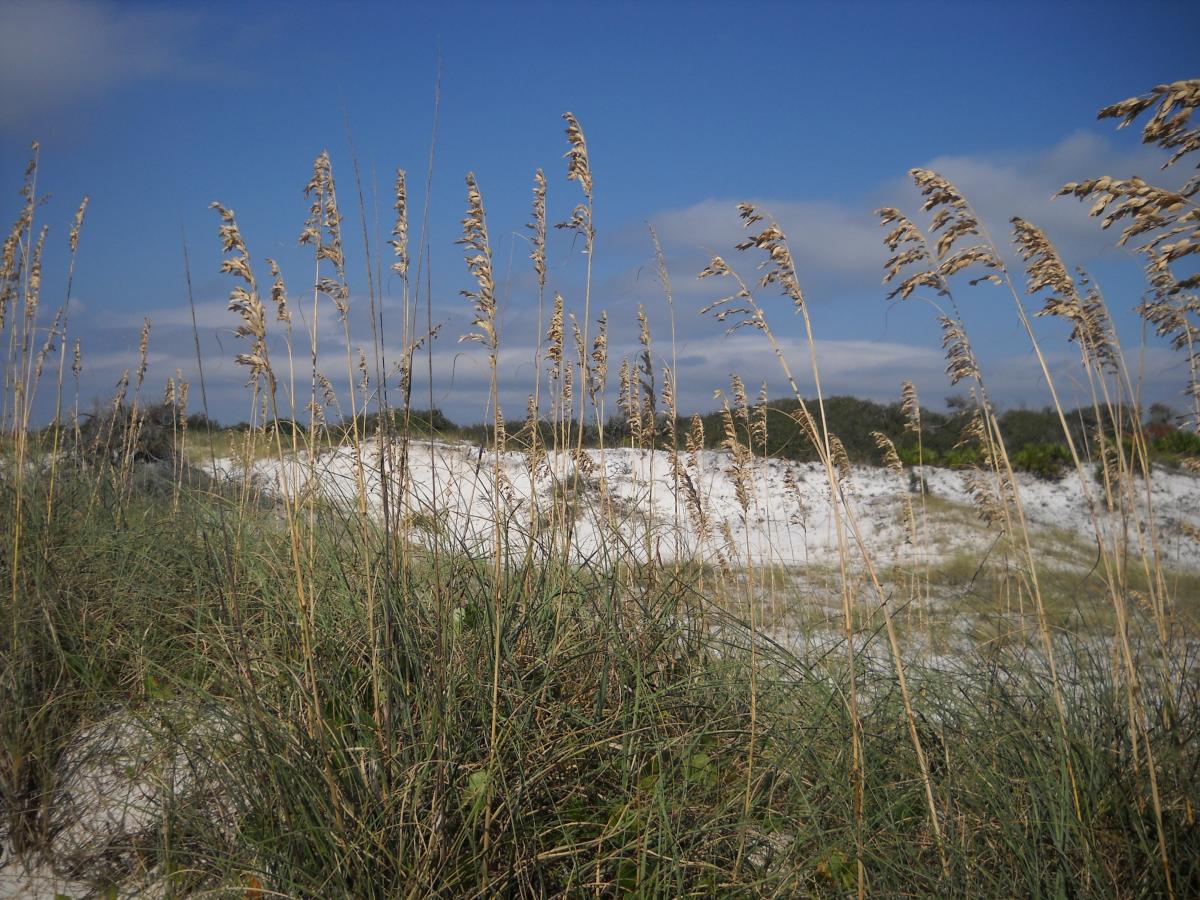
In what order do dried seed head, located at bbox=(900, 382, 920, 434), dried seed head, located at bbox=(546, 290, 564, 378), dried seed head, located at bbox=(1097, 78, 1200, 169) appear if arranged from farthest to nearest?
dried seed head, located at bbox=(900, 382, 920, 434) → dried seed head, located at bbox=(546, 290, 564, 378) → dried seed head, located at bbox=(1097, 78, 1200, 169)

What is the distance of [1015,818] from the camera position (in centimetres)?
238

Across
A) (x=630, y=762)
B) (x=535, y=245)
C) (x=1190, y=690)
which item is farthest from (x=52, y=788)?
(x=1190, y=690)

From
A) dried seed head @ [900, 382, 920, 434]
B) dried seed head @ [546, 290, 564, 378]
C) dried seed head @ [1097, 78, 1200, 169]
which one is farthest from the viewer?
dried seed head @ [900, 382, 920, 434]

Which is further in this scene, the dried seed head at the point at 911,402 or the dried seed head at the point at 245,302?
the dried seed head at the point at 911,402

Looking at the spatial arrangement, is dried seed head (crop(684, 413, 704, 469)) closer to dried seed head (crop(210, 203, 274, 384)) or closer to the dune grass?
the dune grass

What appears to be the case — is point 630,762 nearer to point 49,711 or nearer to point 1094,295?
point 1094,295

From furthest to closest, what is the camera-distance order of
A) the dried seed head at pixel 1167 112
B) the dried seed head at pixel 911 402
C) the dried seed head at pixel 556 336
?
the dried seed head at pixel 911 402, the dried seed head at pixel 556 336, the dried seed head at pixel 1167 112

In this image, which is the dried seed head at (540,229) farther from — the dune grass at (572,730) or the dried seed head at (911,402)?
the dried seed head at (911,402)

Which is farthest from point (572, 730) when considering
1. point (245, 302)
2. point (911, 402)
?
point (911, 402)

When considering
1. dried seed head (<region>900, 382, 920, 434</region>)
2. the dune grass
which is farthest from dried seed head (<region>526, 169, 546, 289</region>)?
dried seed head (<region>900, 382, 920, 434</region>)

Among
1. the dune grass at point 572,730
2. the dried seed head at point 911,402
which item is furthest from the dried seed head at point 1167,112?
the dried seed head at point 911,402

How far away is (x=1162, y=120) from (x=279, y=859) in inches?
114

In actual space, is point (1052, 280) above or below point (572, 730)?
above

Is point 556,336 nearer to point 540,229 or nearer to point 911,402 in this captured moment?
point 540,229
